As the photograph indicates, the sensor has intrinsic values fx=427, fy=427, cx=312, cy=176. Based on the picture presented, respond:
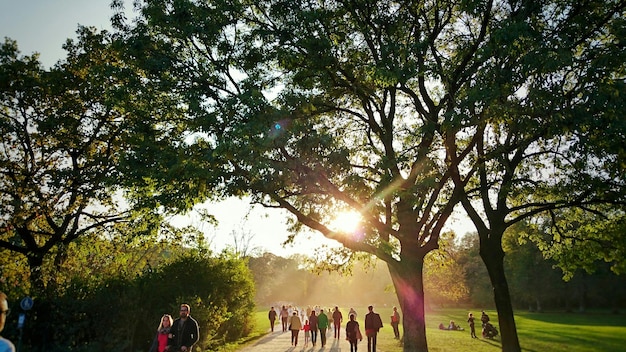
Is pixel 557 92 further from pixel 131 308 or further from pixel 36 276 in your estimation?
pixel 36 276

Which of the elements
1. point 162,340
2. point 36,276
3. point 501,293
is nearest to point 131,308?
point 162,340

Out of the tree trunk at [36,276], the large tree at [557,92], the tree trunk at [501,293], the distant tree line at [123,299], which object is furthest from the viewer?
the tree trunk at [501,293]

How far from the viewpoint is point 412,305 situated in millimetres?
14711

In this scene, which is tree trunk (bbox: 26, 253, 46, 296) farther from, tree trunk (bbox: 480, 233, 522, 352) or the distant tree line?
tree trunk (bbox: 480, 233, 522, 352)

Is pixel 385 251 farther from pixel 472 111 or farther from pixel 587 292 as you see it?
pixel 587 292

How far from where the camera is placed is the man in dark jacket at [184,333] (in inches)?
397

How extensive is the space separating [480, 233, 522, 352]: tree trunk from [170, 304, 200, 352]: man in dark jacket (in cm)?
1145

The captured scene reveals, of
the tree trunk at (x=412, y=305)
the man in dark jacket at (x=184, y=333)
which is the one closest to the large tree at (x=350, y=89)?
the tree trunk at (x=412, y=305)

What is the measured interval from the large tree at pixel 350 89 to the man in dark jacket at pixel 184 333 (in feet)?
12.2

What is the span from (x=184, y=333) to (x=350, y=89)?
9686 mm

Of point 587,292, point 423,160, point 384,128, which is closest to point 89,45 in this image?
point 384,128

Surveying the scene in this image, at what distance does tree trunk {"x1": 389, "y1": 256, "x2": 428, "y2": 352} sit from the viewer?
14312 millimetres

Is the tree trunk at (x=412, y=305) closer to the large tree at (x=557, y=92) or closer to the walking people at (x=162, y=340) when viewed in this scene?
the large tree at (x=557, y=92)

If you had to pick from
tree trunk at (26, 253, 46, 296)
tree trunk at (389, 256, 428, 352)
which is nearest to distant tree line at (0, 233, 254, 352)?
tree trunk at (26, 253, 46, 296)
